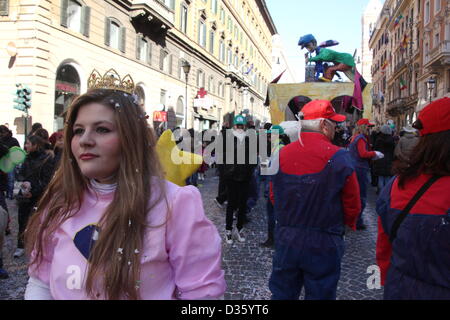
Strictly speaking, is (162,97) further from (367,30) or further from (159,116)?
(367,30)

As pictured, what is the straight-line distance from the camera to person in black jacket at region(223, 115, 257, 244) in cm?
568

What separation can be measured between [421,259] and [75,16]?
15.9 metres

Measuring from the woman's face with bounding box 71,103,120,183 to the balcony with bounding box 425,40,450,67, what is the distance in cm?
3270

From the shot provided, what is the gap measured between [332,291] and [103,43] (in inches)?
643

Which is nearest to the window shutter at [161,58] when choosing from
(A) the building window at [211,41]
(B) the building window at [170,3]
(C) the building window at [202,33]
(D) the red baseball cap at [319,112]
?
(B) the building window at [170,3]

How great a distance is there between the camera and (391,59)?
166ft

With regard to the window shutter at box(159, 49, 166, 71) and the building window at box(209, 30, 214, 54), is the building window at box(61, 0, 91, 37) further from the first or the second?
the building window at box(209, 30, 214, 54)

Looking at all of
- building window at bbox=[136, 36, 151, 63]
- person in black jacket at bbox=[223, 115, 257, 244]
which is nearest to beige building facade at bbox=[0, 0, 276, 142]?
building window at bbox=[136, 36, 151, 63]

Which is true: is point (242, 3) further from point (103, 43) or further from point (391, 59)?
point (103, 43)

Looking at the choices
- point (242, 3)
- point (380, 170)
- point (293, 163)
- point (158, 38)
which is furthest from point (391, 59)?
point (293, 163)

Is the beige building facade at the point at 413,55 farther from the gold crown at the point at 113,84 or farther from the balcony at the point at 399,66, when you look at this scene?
the gold crown at the point at 113,84

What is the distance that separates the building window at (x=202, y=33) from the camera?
28295mm

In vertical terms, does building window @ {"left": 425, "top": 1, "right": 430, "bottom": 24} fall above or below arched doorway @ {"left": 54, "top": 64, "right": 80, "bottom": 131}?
above

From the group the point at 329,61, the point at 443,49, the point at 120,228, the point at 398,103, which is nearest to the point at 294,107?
the point at 329,61
